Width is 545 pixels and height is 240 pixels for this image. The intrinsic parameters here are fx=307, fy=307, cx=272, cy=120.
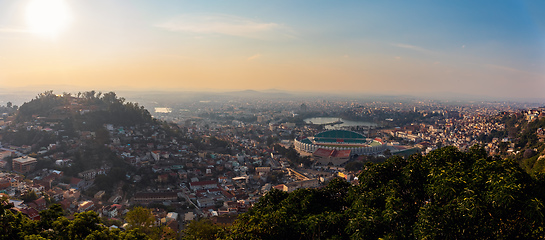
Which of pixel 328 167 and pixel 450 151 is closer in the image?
pixel 450 151

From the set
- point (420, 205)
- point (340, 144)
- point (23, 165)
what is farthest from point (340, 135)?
point (420, 205)

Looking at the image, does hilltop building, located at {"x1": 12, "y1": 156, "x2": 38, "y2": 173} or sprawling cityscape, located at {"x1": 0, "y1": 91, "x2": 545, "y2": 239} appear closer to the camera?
sprawling cityscape, located at {"x1": 0, "y1": 91, "x2": 545, "y2": 239}

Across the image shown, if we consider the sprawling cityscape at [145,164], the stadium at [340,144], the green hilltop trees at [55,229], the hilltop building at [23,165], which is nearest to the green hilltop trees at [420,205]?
the green hilltop trees at [55,229]

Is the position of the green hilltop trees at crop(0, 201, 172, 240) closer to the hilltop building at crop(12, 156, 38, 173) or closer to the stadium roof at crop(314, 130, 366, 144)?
the hilltop building at crop(12, 156, 38, 173)

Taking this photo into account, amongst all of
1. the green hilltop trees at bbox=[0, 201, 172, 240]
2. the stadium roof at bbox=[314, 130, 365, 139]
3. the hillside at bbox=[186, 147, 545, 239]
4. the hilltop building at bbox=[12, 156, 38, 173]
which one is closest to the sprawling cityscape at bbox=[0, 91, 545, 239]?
the hilltop building at bbox=[12, 156, 38, 173]

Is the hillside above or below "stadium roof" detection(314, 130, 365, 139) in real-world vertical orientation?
above

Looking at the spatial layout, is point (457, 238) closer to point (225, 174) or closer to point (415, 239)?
point (415, 239)

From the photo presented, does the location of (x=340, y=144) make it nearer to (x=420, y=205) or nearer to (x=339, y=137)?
(x=339, y=137)

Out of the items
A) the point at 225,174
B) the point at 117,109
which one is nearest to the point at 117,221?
the point at 225,174
